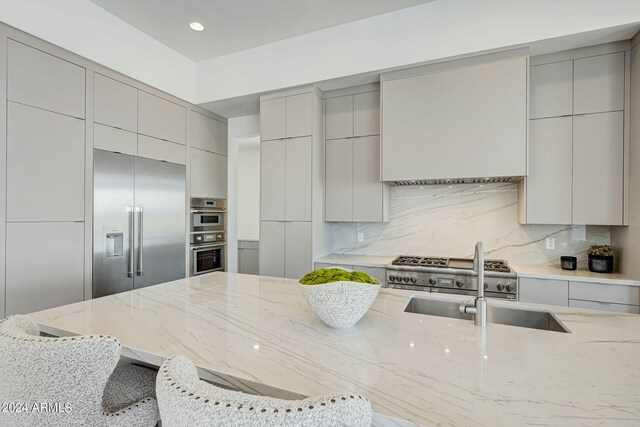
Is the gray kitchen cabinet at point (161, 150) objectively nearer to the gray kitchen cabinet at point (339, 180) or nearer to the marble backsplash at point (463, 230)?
the gray kitchen cabinet at point (339, 180)

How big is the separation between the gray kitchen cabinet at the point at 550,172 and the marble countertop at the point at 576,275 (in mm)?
398

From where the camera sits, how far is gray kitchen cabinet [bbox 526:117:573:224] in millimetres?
2590

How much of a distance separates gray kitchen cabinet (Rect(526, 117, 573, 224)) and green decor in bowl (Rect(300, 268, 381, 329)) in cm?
219

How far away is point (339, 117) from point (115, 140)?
2.16 metres

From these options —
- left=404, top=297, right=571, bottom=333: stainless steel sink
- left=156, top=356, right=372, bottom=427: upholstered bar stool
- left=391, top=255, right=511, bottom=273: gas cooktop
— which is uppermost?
left=156, top=356, right=372, bottom=427: upholstered bar stool

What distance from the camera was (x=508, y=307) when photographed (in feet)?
4.95

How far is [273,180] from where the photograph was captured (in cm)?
345

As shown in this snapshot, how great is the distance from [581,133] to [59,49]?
417 cm

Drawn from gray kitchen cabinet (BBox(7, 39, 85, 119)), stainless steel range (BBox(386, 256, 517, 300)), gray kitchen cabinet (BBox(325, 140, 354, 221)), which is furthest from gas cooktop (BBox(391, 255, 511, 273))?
gray kitchen cabinet (BBox(7, 39, 85, 119))

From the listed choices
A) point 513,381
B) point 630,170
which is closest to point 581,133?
point 630,170

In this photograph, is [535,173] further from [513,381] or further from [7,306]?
[7,306]

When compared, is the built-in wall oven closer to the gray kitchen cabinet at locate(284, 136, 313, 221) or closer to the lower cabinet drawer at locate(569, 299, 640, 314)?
the gray kitchen cabinet at locate(284, 136, 313, 221)

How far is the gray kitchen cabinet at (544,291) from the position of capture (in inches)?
94.3

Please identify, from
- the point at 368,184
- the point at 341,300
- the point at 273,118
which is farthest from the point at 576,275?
the point at 273,118
